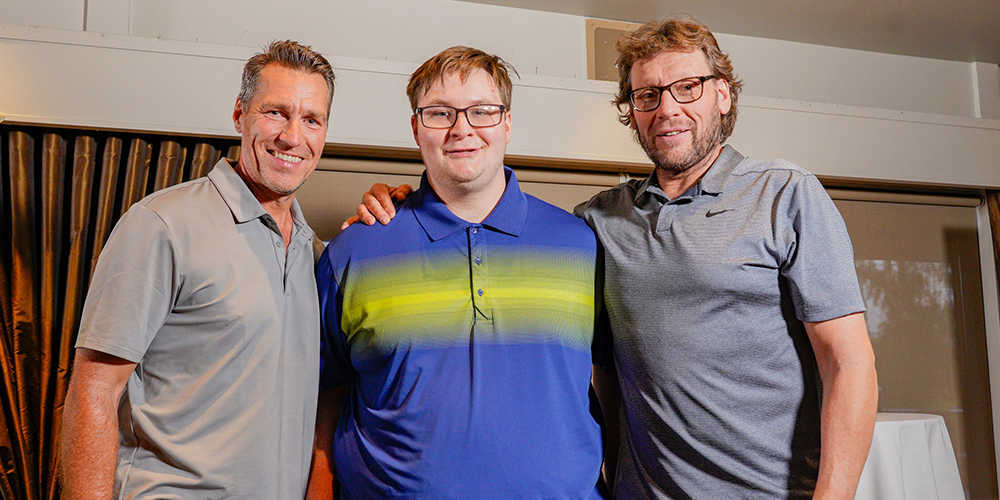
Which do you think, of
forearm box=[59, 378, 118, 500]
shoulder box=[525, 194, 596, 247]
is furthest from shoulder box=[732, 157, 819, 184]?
forearm box=[59, 378, 118, 500]

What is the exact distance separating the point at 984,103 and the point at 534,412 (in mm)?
3621

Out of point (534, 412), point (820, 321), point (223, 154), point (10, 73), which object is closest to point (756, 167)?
point (820, 321)

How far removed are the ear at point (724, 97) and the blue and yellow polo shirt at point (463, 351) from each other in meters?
0.43

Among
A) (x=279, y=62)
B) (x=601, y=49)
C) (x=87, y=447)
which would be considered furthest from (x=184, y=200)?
(x=601, y=49)

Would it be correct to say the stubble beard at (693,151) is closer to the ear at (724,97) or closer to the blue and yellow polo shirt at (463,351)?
the ear at (724,97)

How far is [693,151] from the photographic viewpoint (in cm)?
155

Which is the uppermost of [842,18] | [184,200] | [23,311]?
[842,18]

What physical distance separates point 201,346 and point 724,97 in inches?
50.0

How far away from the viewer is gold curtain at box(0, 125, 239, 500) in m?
2.29

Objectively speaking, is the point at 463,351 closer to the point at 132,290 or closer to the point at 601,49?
the point at 132,290

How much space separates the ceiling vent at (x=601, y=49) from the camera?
313cm

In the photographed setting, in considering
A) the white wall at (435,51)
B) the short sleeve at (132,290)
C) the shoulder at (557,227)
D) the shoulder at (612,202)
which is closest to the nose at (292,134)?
the short sleeve at (132,290)

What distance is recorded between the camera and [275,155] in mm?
1581

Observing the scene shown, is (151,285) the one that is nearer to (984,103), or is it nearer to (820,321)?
(820,321)
